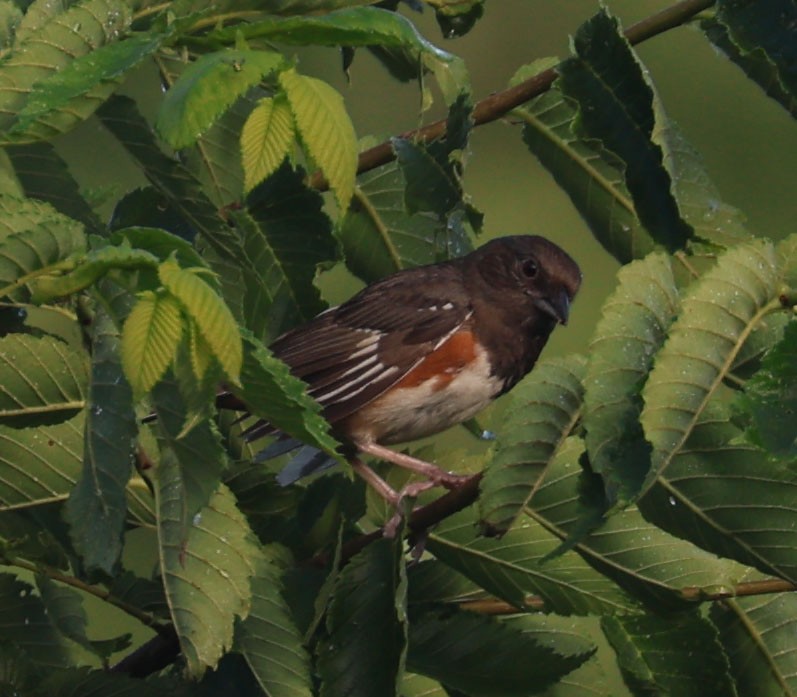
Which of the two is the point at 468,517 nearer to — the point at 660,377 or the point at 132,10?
the point at 660,377

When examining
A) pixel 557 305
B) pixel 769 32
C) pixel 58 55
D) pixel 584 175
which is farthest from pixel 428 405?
pixel 58 55

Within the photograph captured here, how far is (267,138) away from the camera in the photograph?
178 cm

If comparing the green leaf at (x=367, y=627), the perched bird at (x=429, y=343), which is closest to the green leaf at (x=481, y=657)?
the green leaf at (x=367, y=627)

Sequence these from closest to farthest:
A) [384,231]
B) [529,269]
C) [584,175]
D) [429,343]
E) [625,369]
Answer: [625,369] → [584,175] → [384,231] → [429,343] → [529,269]

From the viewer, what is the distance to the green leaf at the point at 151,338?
1569 mm

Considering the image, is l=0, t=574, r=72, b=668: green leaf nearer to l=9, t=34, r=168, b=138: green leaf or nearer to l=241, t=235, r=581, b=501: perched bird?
l=9, t=34, r=168, b=138: green leaf

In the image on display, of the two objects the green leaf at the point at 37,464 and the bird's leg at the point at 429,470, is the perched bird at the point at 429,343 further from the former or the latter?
the green leaf at the point at 37,464

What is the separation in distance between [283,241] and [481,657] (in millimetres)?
645

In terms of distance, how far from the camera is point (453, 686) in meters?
2.24

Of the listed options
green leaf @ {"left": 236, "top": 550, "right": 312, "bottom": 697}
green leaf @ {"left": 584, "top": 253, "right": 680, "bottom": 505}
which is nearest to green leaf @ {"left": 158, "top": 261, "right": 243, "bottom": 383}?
green leaf @ {"left": 584, "top": 253, "right": 680, "bottom": 505}

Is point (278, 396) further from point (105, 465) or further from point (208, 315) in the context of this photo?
point (105, 465)

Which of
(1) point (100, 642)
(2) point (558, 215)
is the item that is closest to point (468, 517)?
(1) point (100, 642)

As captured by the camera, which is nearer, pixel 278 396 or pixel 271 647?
pixel 278 396

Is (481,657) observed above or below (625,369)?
below
